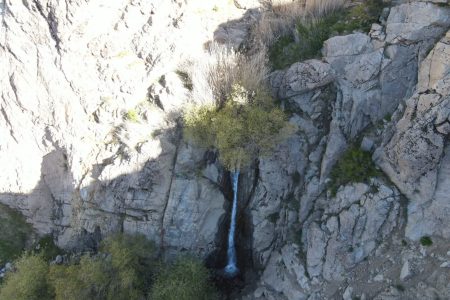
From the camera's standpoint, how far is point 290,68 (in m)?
11.5

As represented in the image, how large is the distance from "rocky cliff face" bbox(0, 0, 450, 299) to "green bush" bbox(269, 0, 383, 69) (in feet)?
1.65

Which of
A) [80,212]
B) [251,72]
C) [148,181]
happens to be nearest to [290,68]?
[251,72]

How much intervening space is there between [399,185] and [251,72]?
206 inches

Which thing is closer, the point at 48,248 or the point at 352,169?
the point at 352,169

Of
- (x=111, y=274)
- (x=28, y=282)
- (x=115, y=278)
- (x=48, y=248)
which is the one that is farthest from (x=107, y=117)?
(x=28, y=282)

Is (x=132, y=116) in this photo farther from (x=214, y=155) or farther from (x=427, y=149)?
(x=427, y=149)

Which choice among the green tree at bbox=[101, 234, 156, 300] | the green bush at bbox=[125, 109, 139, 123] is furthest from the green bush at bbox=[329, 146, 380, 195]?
the green bush at bbox=[125, 109, 139, 123]

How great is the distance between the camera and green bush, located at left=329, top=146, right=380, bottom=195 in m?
10.3

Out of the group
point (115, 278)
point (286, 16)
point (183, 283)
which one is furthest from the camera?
point (286, 16)

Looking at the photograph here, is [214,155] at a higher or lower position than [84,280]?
higher

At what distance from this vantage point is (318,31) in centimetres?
1170

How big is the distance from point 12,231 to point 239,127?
949 cm

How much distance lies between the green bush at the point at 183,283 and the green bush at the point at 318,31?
692 centimetres

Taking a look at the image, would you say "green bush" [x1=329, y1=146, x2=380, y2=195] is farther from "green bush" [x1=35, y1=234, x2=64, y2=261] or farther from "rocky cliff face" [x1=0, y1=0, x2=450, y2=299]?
"green bush" [x1=35, y1=234, x2=64, y2=261]
